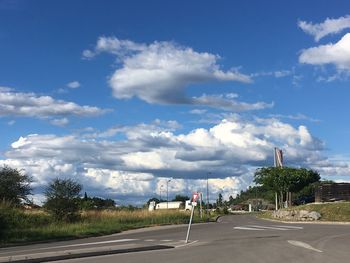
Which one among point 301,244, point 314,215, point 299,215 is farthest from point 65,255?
point 299,215

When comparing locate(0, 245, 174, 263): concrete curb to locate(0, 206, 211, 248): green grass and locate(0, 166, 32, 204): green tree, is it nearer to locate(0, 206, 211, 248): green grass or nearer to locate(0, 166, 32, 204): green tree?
locate(0, 206, 211, 248): green grass

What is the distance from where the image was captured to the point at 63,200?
44.6 m

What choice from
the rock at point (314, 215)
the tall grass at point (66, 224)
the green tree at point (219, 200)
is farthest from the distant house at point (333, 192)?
the green tree at point (219, 200)

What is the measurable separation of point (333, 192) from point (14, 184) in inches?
1452

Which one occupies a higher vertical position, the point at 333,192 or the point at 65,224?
the point at 333,192

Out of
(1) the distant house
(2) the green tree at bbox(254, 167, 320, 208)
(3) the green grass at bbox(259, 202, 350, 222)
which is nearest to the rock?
(3) the green grass at bbox(259, 202, 350, 222)

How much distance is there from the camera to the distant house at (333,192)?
212 ft

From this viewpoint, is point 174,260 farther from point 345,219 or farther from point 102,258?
point 345,219

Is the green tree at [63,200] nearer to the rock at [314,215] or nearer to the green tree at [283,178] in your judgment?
the rock at [314,215]

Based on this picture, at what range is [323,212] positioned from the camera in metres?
52.3

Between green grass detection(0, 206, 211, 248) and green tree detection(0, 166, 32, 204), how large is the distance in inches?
461

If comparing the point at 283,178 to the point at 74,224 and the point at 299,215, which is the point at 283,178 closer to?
the point at 299,215

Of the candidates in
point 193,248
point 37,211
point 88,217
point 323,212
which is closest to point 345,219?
point 323,212

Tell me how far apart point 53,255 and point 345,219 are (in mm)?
36023
